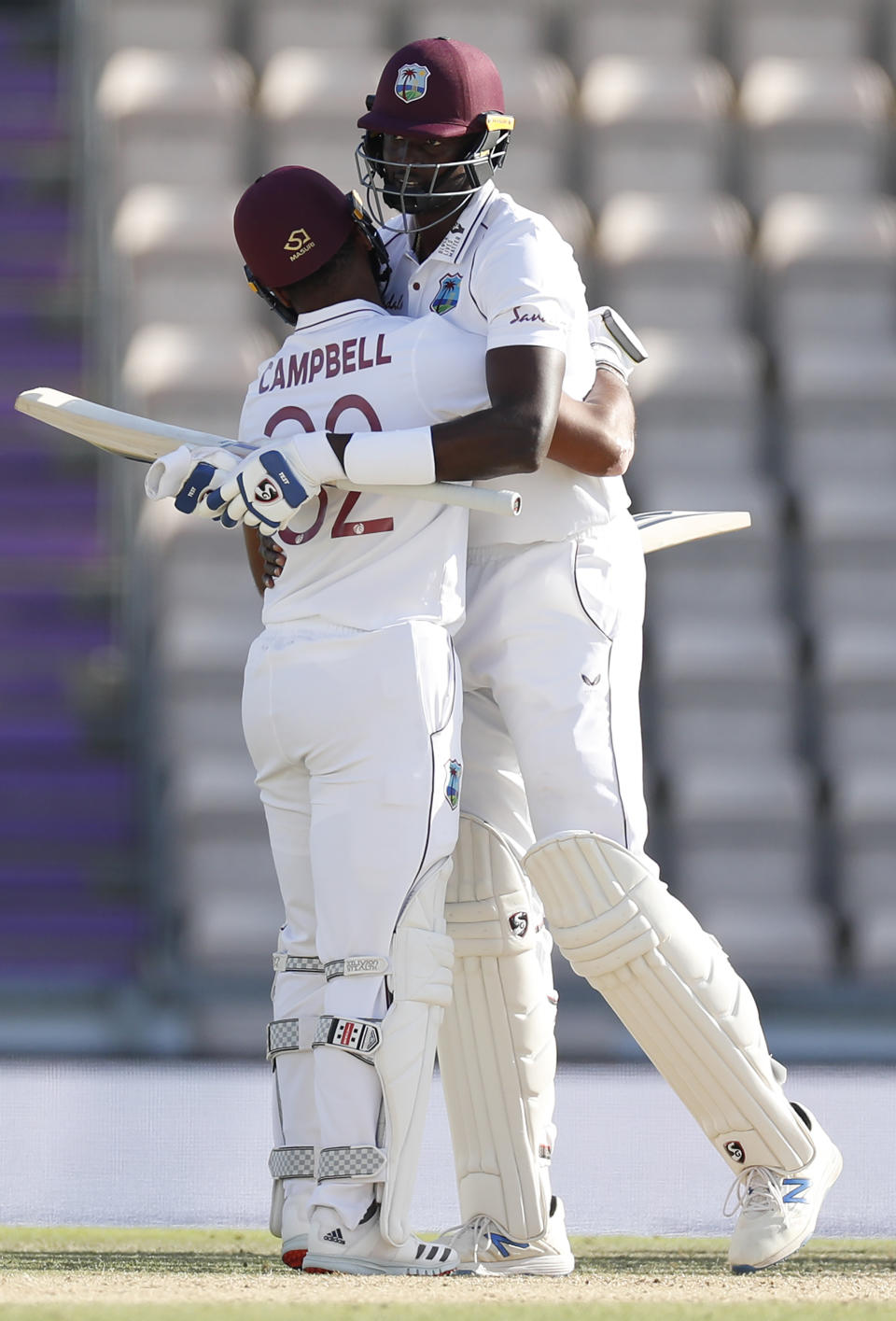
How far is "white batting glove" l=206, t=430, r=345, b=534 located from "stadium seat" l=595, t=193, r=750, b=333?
9.39ft

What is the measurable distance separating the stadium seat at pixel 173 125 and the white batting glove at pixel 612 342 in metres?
2.73

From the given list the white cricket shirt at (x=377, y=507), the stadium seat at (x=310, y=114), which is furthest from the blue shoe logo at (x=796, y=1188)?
the stadium seat at (x=310, y=114)

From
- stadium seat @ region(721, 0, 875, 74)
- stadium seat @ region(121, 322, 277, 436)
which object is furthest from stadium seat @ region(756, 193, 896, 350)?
stadium seat @ region(121, 322, 277, 436)

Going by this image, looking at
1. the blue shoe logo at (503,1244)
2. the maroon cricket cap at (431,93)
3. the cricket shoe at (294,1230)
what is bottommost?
the blue shoe logo at (503,1244)

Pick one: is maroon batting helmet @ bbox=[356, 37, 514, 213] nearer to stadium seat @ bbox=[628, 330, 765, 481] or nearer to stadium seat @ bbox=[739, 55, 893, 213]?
stadium seat @ bbox=[628, 330, 765, 481]

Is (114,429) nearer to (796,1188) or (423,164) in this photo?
(423,164)

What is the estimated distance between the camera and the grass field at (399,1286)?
1.27 meters

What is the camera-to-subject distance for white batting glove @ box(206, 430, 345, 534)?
1.60 meters

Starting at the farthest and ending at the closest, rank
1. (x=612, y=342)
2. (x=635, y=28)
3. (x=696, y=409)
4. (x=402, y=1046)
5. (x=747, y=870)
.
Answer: (x=635, y=28) → (x=696, y=409) → (x=747, y=870) → (x=612, y=342) → (x=402, y=1046)

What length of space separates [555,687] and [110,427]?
496mm

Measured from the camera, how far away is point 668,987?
164 cm

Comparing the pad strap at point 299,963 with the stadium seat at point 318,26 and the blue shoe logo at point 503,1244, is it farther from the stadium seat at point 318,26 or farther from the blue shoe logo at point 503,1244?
the stadium seat at point 318,26

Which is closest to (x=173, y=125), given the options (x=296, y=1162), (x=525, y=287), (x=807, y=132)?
(x=807, y=132)

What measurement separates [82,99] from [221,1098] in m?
2.68
